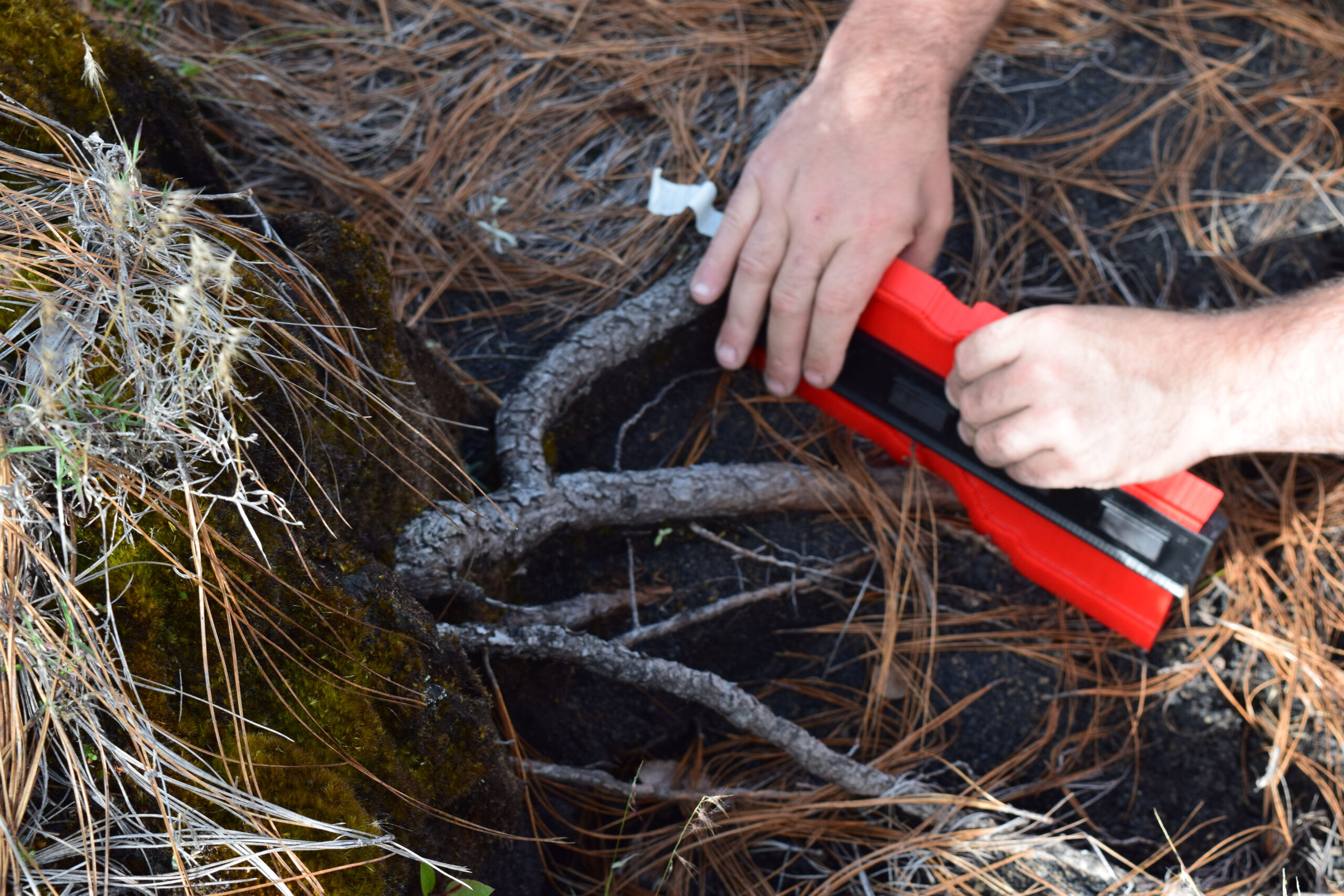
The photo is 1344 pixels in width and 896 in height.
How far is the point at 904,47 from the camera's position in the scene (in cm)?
190

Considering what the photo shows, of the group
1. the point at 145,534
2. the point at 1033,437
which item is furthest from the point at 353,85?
the point at 1033,437

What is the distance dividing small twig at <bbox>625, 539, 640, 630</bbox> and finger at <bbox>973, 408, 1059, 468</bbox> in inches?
29.9

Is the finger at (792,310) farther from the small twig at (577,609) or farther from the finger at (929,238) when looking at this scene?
the small twig at (577,609)

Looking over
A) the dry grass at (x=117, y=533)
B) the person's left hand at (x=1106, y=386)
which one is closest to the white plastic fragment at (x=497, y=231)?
the dry grass at (x=117, y=533)

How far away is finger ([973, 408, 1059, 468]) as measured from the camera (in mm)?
1609

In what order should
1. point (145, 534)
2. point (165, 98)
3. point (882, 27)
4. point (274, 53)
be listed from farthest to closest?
1. point (274, 53)
2. point (882, 27)
3. point (165, 98)
4. point (145, 534)

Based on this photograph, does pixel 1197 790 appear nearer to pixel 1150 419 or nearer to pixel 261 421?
pixel 1150 419

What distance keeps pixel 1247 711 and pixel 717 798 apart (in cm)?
130

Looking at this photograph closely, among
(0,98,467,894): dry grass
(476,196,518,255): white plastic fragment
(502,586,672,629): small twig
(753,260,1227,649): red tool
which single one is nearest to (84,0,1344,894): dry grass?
(476,196,518,255): white plastic fragment

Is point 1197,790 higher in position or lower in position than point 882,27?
lower

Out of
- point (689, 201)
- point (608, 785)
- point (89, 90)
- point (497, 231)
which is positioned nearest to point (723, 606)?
point (608, 785)

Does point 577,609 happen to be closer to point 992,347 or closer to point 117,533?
point 117,533

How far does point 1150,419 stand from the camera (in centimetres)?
159

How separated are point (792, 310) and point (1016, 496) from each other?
0.63m
